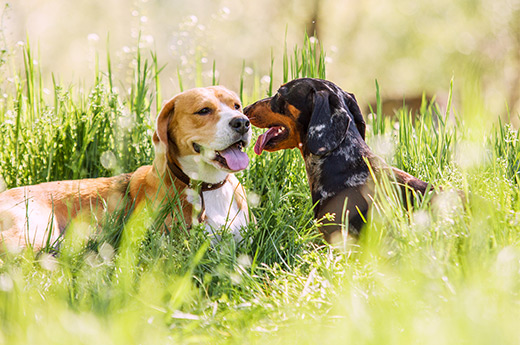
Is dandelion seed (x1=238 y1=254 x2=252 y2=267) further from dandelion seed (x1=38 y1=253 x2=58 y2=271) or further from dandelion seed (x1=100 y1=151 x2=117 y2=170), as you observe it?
dandelion seed (x1=100 y1=151 x2=117 y2=170)

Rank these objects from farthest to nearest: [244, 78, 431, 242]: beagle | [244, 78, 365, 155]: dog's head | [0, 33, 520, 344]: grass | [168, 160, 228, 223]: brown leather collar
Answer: [168, 160, 228, 223]: brown leather collar → [244, 78, 365, 155]: dog's head → [244, 78, 431, 242]: beagle → [0, 33, 520, 344]: grass

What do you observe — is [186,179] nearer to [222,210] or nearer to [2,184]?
[222,210]

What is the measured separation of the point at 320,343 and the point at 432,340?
44 centimetres

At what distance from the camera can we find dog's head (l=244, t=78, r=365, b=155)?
3.75 m

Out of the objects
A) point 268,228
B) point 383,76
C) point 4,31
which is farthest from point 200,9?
point 268,228

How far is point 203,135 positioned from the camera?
3.98 metres

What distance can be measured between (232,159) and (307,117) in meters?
0.61

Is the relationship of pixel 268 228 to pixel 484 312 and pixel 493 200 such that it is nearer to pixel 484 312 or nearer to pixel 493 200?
pixel 493 200

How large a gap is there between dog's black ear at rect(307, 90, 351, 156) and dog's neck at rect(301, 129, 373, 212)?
0.10m

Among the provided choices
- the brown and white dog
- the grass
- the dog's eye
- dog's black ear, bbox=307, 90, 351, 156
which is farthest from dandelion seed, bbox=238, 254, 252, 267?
the dog's eye

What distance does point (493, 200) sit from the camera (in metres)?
3.06

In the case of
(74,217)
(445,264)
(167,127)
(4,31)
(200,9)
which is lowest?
(74,217)

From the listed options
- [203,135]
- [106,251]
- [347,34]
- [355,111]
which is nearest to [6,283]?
[106,251]

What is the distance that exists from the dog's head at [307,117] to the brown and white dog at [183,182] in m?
0.19
